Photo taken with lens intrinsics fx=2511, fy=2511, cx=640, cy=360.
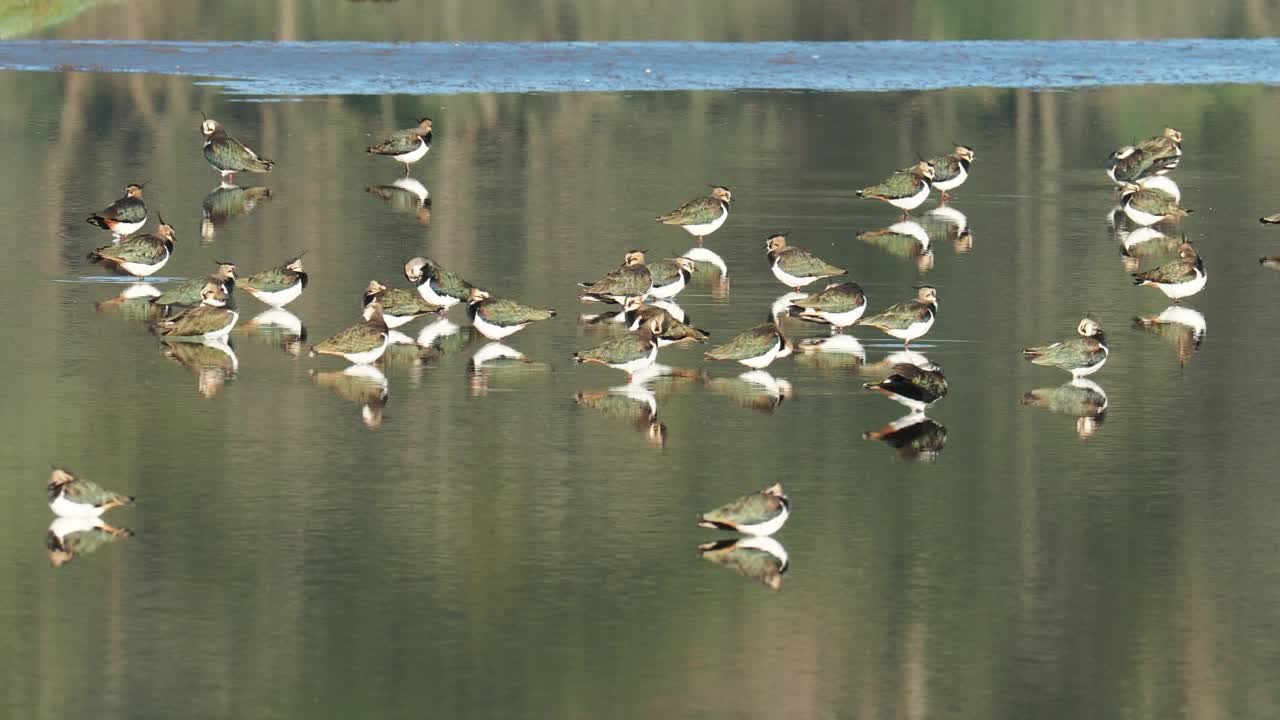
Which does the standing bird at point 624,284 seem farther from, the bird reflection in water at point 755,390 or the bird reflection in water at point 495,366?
the bird reflection in water at point 755,390

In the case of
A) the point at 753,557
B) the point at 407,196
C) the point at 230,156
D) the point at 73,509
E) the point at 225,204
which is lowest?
the point at 753,557

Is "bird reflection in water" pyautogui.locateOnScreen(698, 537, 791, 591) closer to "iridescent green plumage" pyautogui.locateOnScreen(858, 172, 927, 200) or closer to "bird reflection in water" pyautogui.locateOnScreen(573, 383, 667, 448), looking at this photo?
"bird reflection in water" pyautogui.locateOnScreen(573, 383, 667, 448)

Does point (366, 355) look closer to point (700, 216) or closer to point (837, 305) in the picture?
point (837, 305)

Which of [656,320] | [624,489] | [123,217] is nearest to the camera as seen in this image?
[624,489]

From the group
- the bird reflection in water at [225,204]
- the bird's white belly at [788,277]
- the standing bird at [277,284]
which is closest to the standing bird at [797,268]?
the bird's white belly at [788,277]

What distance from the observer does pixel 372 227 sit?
25.0 metres

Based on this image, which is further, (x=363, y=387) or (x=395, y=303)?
(x=395, y=303)

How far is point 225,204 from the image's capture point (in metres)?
26.8

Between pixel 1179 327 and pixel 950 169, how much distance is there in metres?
7.40

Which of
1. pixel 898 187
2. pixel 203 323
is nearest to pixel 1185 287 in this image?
pixel 898 187

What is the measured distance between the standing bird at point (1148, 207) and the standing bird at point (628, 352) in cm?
911

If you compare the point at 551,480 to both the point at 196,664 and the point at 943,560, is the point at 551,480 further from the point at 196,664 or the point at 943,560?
the point at 196,664

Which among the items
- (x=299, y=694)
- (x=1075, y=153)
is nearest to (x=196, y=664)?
(x=299, y=694)

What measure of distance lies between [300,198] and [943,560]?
15.4m
